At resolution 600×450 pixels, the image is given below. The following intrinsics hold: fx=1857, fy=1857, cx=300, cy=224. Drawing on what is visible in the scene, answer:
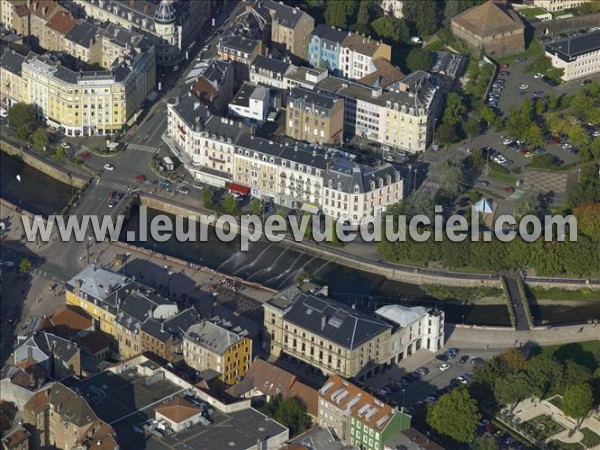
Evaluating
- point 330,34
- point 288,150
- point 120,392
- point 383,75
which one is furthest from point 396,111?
point 120,392

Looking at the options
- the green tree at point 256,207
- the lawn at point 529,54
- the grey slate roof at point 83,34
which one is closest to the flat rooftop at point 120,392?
the green tree at point 256,207

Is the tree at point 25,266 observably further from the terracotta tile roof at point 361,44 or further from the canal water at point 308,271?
the terracotta tile roof at point 361,44

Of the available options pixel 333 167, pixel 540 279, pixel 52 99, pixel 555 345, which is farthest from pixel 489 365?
pixel 52 99

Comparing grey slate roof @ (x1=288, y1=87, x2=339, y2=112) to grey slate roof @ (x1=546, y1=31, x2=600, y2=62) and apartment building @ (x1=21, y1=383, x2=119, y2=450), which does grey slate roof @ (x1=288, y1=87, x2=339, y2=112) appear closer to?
grey slate roof @ (x1=546, y1=31, x2=600, y2=62)

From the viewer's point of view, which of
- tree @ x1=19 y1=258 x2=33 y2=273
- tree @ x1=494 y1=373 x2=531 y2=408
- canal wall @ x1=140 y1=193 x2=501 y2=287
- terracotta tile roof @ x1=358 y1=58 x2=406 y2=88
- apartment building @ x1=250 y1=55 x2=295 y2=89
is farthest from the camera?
apartment building @ x1=250 y1=55 x2=295 y2=89

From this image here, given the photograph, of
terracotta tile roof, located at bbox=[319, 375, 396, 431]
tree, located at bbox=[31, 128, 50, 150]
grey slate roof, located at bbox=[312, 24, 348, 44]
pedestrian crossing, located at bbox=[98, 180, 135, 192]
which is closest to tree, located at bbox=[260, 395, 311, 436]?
terracotta tile roof, located at bbox=[319, 375, 396, 431]

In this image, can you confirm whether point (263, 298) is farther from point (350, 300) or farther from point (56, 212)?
point (56, 212)
